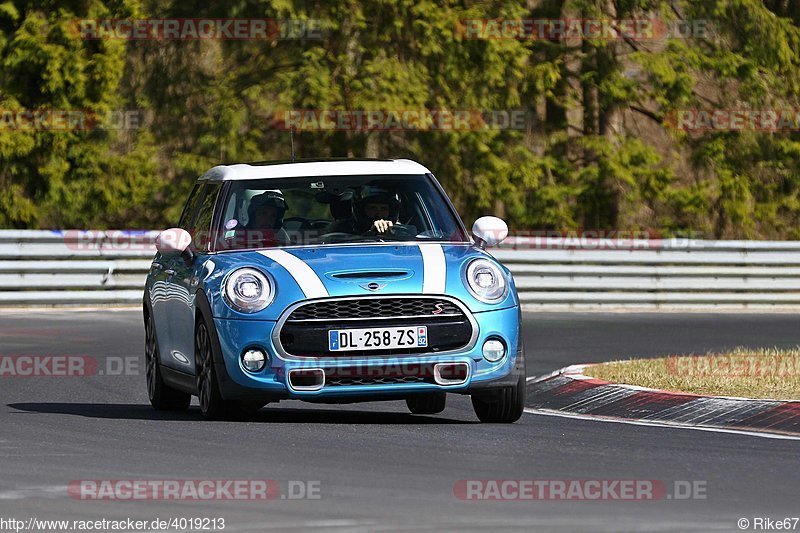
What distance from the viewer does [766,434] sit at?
33.9 feet

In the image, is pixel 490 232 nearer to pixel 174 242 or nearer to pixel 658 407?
pixel 658 407

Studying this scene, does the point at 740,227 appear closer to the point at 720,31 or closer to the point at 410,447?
the point at 720,31

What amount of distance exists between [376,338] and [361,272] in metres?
0.40

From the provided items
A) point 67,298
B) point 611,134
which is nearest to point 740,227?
point 611,134

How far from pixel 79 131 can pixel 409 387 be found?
64.8 ft

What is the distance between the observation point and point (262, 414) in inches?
453

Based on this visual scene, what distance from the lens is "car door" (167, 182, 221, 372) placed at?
11.1m

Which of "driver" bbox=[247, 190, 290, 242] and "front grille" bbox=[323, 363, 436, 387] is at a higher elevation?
"driver" bbox=[247, 190, 290, 242]

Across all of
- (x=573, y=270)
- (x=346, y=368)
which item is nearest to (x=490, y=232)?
(x=346, y=368)

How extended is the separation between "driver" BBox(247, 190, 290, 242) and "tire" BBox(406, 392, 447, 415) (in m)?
1.50

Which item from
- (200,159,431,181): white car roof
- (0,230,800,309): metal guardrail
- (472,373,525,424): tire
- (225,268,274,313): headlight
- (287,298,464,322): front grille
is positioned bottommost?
(0,230,800,309): metal guardrail

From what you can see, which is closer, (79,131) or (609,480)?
(609,480)

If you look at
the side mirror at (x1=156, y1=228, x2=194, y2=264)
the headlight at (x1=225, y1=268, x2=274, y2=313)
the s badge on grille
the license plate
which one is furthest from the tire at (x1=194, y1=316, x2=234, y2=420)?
the s badge on grille

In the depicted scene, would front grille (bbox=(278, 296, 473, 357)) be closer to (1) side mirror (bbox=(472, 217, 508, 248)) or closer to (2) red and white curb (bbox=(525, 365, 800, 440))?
(1) side mirror (bbox=(472, 217, 508, 248))
